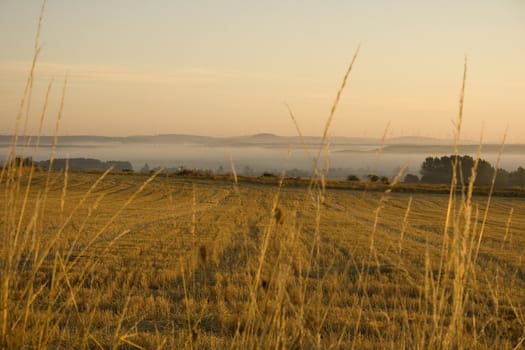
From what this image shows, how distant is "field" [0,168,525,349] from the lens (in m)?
2.63

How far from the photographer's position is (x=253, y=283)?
133 inches

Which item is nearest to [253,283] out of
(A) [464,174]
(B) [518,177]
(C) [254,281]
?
(C) [254,281]

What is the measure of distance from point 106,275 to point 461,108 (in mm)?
6983

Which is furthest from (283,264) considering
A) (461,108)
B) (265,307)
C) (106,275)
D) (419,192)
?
(419,192)

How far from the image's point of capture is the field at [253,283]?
8.63 feet

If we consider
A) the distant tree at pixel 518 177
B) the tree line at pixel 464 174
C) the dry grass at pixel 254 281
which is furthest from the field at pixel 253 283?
the distant tree at pixel 518 177

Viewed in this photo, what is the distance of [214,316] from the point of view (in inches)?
242

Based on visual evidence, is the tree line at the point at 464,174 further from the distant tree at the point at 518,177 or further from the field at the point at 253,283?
the field at the point at 253,283

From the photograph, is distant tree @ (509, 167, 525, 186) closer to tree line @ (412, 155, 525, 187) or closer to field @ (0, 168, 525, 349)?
tree line @ (412, 155, 525, 187)

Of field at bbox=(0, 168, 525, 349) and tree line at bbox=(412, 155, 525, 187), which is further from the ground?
tree line at bbox=(412, 155, 525, 187)

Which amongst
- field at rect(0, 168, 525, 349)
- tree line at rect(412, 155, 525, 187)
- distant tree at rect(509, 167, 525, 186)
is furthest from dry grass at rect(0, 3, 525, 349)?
distant tree at rect(509, 167, 525, 186)

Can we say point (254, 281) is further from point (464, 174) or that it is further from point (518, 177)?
point (518, 177)

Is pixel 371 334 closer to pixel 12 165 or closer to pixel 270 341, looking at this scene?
pixel 270 341

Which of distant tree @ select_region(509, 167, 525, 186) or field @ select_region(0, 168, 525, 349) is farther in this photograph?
distant tree @ select_region(509, 167, 525, 186)
